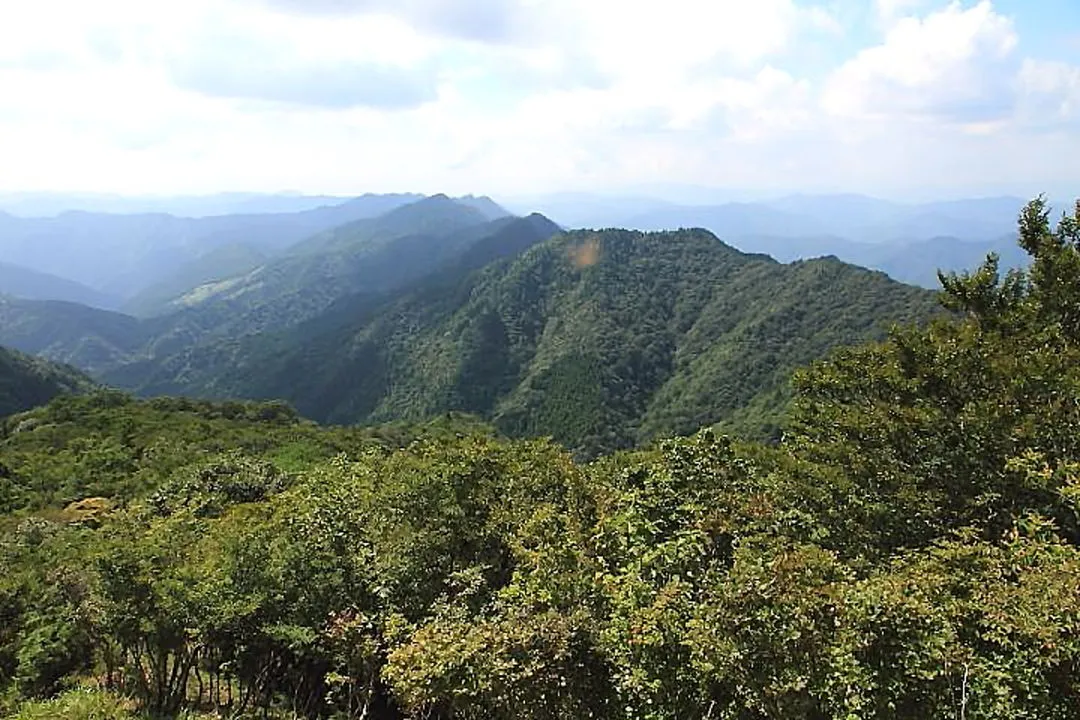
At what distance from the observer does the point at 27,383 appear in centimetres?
11481

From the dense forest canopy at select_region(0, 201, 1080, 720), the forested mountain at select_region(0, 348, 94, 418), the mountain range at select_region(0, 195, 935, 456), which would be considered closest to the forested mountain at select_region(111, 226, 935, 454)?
the mountain range at select_region(0, 195, 935, 456)

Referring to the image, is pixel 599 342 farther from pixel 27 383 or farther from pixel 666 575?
pixel 666 575

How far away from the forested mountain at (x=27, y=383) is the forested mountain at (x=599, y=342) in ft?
158

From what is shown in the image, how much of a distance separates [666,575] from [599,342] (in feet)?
428

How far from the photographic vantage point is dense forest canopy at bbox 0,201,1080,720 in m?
7.61

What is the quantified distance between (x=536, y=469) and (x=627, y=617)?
8.79m

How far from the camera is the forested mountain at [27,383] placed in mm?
108062

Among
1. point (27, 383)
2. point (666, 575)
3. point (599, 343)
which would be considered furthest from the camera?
point (599, 343)

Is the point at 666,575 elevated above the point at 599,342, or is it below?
above

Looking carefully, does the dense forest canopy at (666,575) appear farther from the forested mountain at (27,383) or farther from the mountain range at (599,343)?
the forested mountain at (27,383)

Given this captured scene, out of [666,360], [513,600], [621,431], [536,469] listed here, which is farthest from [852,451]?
[666,360]

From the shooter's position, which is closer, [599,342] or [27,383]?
[27,383]

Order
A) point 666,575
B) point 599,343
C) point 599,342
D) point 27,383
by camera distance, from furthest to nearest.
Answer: point 599,342, point 599,343, point 27,383, point 666,575

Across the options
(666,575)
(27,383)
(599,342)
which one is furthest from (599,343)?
(666,575)
